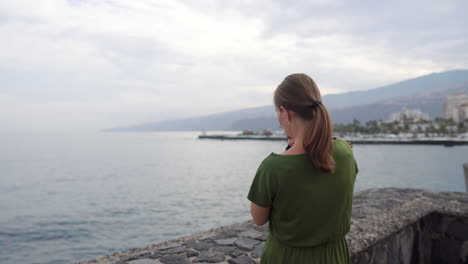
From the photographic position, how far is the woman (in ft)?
5.02

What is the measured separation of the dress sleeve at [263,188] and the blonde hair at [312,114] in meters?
0.21

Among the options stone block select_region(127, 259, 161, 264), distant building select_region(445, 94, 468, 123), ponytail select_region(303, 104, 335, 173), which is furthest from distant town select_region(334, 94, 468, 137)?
ponytail select_region(303, 104, 335, 173)

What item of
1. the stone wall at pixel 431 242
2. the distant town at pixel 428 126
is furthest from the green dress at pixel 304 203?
the distant town at pixel 428 126

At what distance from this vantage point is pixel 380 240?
3723mm

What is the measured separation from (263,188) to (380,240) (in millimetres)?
2746

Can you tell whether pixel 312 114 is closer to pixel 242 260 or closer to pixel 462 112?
pixel 242 260

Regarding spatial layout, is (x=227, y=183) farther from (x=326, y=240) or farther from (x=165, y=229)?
(x=326, y=240)

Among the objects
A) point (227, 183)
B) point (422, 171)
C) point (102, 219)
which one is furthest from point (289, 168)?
point (422, 171)

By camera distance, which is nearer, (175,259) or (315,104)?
(315,104)

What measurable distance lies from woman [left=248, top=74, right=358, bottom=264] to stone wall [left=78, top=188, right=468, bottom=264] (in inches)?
66.8

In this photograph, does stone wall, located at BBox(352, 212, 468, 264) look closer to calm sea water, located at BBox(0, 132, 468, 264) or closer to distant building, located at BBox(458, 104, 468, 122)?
calm sea water, located at BBox(0, 132, 468, 264)

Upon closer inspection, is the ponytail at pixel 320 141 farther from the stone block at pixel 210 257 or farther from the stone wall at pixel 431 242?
the stone wall at pixel 431 242

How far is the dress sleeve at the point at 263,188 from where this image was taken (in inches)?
60.7

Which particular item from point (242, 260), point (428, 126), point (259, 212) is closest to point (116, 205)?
point (242, 260)
